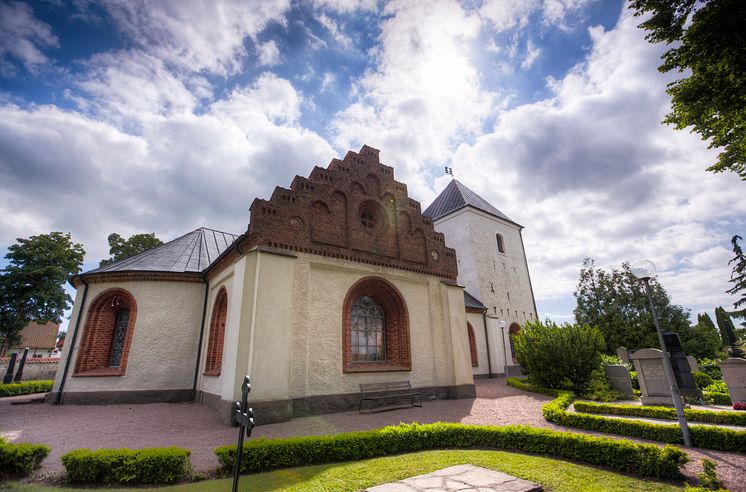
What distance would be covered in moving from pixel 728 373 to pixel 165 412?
715 inches

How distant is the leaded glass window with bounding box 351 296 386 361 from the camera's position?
12516 millimetres

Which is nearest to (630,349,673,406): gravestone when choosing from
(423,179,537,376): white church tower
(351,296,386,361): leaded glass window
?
(351,296,386,361): leaded glass window

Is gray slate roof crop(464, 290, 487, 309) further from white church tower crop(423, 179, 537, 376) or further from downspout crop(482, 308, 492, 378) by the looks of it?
downspout crop(482, 308, 492, 378)

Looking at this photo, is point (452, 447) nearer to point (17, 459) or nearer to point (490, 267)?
point (17, 459)

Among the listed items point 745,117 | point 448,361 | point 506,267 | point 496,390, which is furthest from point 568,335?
point 506,267

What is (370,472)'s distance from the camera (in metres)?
5.43

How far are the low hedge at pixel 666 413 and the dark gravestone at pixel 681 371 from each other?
3.22m

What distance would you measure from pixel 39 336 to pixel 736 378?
59.8 metres

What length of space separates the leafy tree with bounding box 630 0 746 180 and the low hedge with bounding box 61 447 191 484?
41.4ft

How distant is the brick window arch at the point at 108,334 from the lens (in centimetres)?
1345

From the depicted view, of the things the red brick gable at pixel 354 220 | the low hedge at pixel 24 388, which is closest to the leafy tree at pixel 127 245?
the low hedge at pixel 24 388

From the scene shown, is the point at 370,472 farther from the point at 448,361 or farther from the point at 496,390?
the point at 496,390

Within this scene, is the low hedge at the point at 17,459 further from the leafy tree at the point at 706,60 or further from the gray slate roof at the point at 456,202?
the gray slate roof at the point at 456,202

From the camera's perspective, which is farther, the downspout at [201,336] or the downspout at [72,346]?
the downspout at [201,336]
